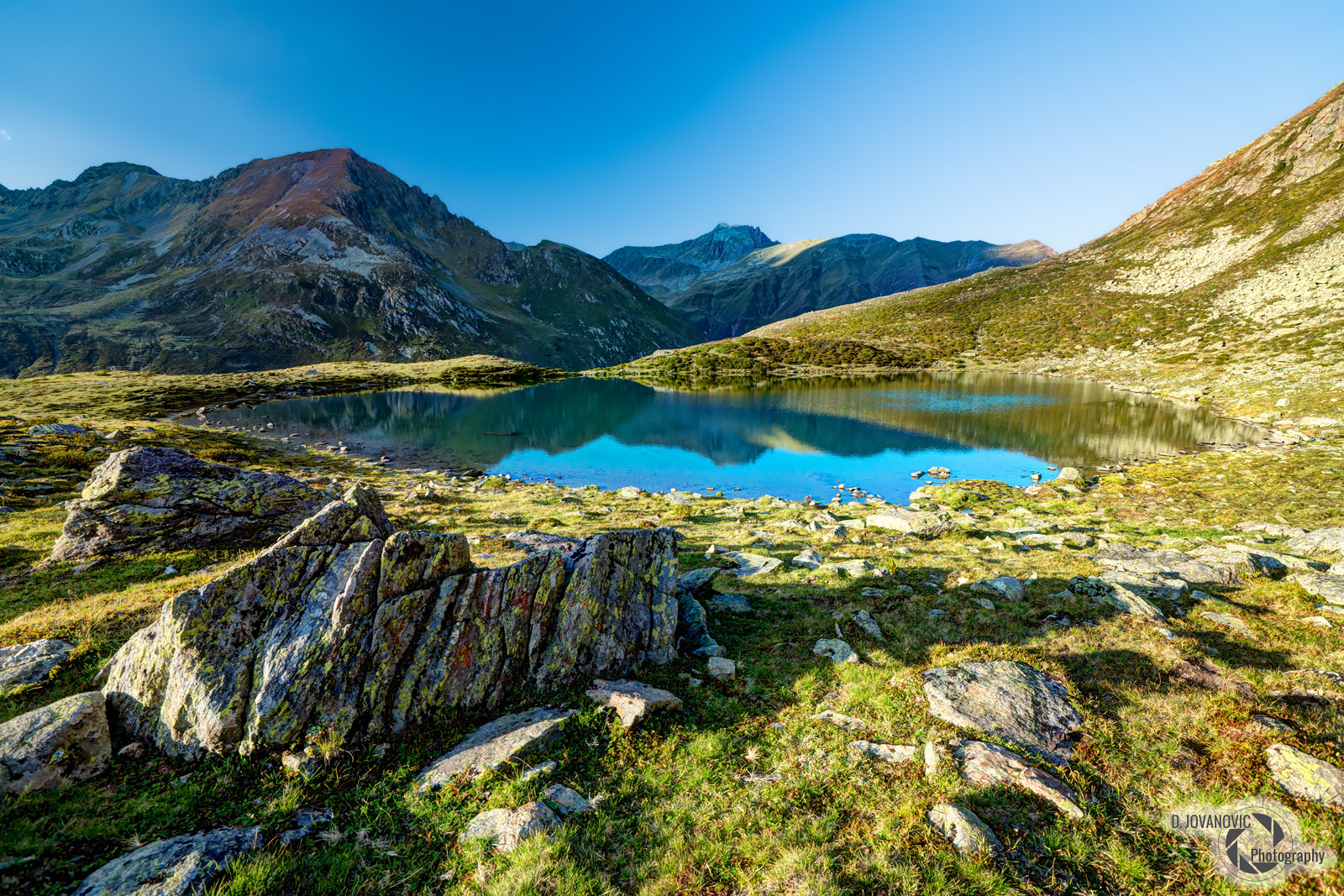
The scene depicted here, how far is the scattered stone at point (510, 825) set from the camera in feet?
25.3

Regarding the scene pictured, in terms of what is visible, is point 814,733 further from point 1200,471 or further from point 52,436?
point 52,436

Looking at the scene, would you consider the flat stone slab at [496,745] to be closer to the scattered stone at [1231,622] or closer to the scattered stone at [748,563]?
the scattered stone at [748,563]

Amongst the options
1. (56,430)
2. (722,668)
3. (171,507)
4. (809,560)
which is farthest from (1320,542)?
(56,430)

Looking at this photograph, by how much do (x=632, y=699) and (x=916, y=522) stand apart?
20.3 m

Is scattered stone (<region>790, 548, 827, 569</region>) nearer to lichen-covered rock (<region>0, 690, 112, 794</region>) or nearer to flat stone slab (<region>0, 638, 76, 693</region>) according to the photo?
lichen-covered rock (<region>0, 690, 112, 794</region>)

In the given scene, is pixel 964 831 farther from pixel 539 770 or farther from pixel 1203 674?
pixel 1203 674

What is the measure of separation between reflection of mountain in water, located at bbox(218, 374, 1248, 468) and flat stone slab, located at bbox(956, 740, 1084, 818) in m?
43.8

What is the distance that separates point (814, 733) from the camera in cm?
1017

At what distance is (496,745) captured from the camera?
9.66 m

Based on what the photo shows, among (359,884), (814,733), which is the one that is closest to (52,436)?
(359,884)

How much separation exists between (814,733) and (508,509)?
24.8 metres

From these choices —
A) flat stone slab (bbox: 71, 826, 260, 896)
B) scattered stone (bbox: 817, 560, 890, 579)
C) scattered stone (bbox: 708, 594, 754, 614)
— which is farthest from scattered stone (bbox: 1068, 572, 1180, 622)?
flat stone slab (bbox: 71, 826, 260, 896)

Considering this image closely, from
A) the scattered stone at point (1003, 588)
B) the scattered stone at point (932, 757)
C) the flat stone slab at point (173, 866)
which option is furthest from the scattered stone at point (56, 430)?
the scattered stone at point (1003, 588)

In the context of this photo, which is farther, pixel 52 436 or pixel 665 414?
pixel 665 414
